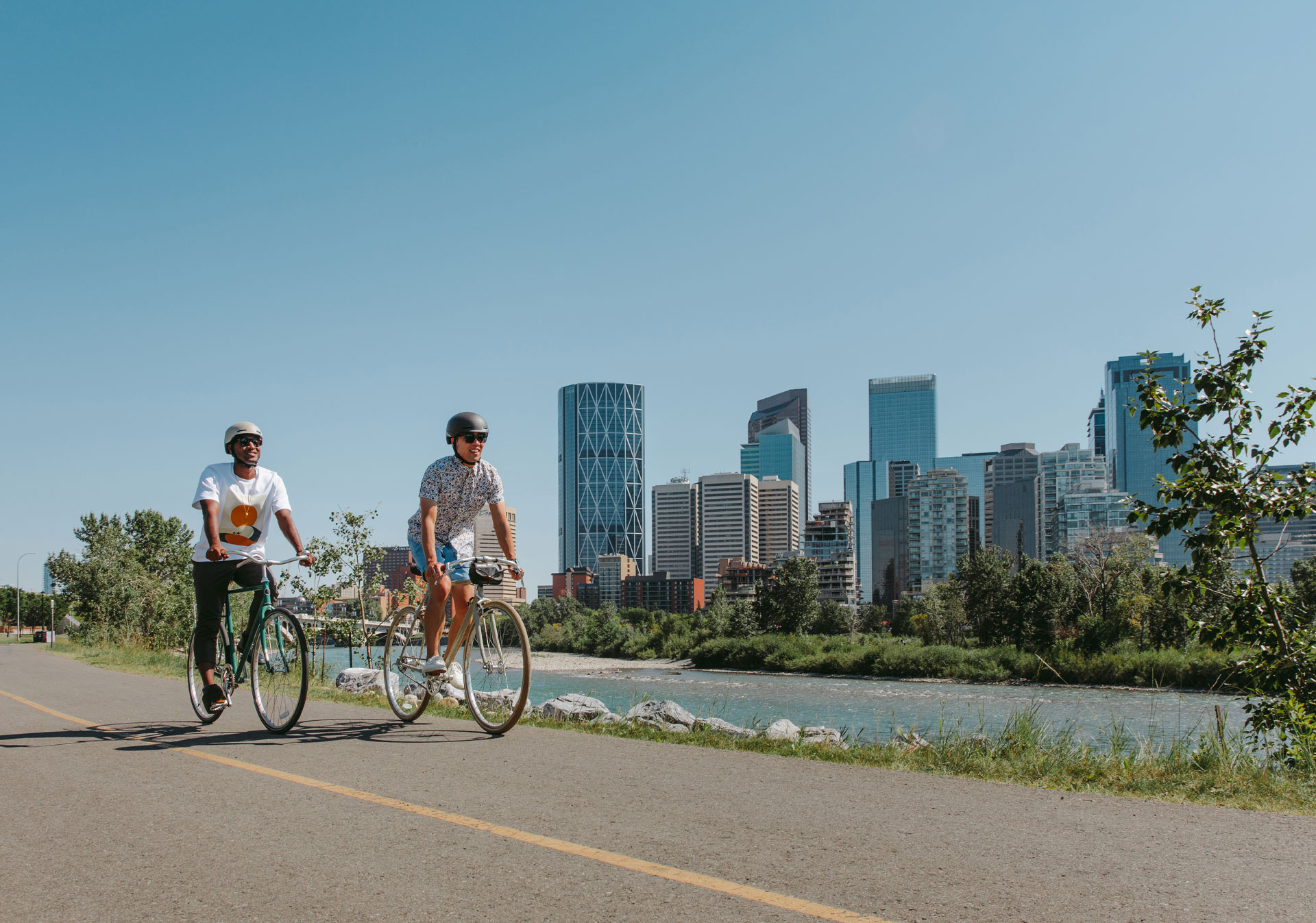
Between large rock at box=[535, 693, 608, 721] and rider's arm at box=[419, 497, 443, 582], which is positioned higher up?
rider's arm at box=[419, 497, 443, 582]

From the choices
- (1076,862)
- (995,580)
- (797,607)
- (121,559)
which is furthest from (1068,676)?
(1076,862)

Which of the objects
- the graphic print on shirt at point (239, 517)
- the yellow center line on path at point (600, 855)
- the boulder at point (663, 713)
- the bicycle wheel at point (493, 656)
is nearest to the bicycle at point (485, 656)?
the bicycle wheel at point (493, 656)

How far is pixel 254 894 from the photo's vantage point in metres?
2.96

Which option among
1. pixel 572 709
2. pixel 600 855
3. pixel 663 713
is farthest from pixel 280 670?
pixel 663 713

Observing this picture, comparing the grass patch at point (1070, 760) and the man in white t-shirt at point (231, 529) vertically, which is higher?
the man in white t-shirt at point (231, 529)

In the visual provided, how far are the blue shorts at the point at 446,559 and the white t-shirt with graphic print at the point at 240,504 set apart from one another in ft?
3.50

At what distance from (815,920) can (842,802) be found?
5.72 ft

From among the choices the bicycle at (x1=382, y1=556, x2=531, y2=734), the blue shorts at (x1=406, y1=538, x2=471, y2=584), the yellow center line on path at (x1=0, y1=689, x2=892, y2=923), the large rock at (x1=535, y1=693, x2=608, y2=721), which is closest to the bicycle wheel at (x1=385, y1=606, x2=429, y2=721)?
the bicycle at (x1=382, y1=556, x2=531, y2=734)

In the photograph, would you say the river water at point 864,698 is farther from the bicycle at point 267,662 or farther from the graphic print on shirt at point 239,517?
the graphic print on shirt at point 239,517

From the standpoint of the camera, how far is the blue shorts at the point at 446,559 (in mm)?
6785

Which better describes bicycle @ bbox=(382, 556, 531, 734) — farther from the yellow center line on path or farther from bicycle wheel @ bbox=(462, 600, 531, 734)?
the yellow center line on path

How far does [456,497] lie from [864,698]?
53.3 metres

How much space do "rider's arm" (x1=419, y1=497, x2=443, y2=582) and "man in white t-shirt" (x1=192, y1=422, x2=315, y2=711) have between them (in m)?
0.89

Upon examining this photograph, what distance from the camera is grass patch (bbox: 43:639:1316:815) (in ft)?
16.2
